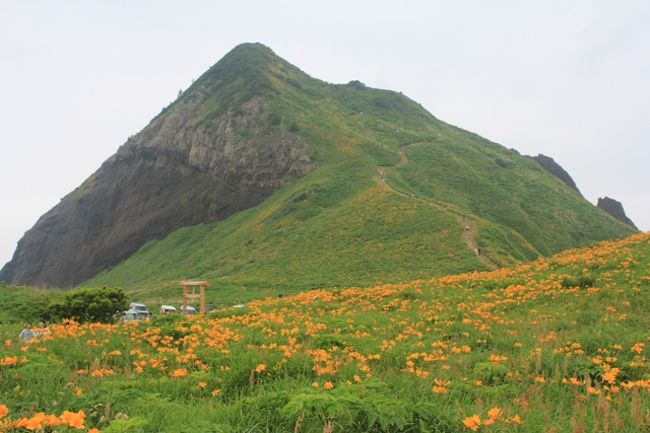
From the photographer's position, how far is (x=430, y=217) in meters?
48.2

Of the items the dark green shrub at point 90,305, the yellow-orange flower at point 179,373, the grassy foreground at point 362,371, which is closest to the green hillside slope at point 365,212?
the dark green shrub at point 90,305

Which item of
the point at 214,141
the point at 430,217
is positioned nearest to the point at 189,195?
the point at 214,141

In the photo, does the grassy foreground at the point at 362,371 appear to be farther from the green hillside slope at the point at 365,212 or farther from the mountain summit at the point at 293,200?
the mountain summit at the point at 293,200

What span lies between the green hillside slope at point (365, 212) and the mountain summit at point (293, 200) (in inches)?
9.7

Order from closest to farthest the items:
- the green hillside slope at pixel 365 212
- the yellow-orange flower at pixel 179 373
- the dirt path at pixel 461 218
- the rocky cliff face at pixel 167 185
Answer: the yellow-orange flower at pixel 179 373 → the dirt path at pixel 461 218 → the green hillside slope at pixel 365 212 → the rocky cliff face at pixel 167 185

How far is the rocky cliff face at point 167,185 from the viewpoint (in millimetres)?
72188

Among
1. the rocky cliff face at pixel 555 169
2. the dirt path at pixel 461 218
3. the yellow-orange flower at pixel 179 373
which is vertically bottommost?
the yellow-orange flower at pixel 179 373

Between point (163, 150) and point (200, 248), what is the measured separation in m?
28.6

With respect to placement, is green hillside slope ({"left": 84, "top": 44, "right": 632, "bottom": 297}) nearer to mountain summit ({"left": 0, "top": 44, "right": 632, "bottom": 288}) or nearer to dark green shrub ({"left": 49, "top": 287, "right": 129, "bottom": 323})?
mountain summit ({"left": 0, "top": 44, "right": 632, "bottom": 288})

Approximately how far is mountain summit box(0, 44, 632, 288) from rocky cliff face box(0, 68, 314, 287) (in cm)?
26

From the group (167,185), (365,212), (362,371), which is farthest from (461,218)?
(167,185)

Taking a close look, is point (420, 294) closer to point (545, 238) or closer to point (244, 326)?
point (244, 326)

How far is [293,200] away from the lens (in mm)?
60750

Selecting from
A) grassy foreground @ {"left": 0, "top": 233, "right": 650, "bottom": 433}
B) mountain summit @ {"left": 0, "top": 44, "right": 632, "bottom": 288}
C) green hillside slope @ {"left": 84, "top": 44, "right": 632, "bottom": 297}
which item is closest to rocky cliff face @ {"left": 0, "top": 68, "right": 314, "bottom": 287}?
mountain summit @ {"left": 0, "top": 44, "right": 632, "bottom": 288}
